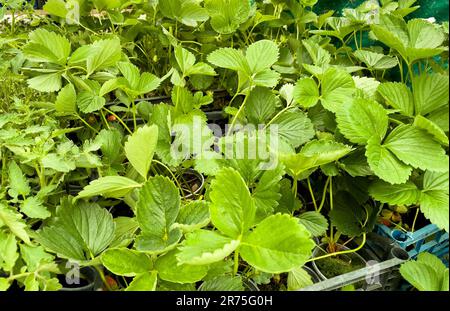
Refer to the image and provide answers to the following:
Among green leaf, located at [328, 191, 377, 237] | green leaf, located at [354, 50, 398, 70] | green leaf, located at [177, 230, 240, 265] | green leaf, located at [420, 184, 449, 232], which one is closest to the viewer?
green leaf, located at [177, 230, 240, 265]

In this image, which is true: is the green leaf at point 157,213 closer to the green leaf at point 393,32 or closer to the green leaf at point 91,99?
the green leaf at point 91,99

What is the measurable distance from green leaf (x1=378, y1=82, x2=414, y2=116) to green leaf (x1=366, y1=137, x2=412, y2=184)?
69 mm

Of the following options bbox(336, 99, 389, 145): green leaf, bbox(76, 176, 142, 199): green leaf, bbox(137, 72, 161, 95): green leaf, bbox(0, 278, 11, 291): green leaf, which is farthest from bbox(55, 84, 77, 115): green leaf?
bbox(336, 99, 389, 145): green leaf

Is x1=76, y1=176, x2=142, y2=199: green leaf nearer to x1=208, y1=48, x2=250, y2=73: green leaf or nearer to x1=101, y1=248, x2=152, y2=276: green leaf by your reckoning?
x1=101, y1=248, x2=152, y2=276: green leaf

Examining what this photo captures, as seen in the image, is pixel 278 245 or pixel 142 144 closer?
pixel 278 245

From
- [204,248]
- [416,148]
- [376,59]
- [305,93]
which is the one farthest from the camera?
[376,59]

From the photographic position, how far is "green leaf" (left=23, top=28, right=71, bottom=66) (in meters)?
0.65

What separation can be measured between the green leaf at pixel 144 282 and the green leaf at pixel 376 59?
21.6 inches

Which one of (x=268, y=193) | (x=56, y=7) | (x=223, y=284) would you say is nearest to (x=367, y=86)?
(x=268, y=193)

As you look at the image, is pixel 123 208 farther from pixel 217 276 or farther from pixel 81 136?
pixel 217 276

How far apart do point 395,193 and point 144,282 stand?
333mm

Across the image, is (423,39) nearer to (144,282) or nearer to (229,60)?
(229,60)

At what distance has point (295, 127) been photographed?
651 mm

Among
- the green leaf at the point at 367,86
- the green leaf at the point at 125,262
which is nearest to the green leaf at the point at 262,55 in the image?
the green leaf at the point at 367,86
